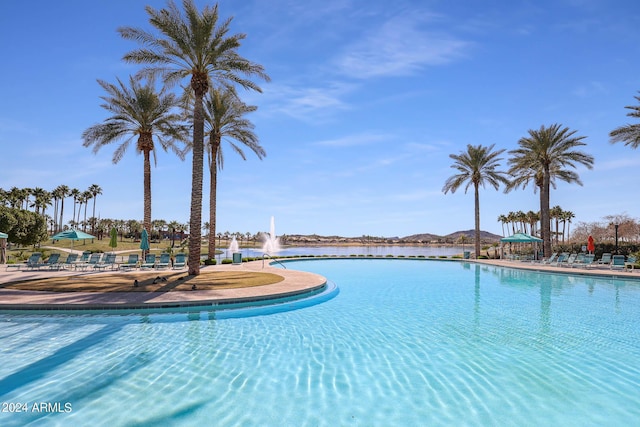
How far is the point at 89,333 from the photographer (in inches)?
324

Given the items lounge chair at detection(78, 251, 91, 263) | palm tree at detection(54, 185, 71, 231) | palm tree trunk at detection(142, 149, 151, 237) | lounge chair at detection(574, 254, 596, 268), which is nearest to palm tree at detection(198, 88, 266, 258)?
palm tree trunk at detection(142, 149, 151, 237)

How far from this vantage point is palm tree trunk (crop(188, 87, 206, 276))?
16500mm

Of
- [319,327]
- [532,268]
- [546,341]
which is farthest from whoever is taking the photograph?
[532,268]

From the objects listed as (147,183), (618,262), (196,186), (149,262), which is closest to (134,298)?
(196,186)

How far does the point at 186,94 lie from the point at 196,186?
19.7ft

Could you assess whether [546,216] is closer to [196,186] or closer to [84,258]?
[196,186]

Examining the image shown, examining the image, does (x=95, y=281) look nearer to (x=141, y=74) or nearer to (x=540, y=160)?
(x=141, y=74)

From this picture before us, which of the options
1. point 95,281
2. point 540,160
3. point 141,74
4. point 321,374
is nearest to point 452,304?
point 321,374

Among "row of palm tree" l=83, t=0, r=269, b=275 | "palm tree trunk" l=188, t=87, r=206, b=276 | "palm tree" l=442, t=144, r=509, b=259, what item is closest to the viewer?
"row of palm tree" l=83, t=0, r=269, b=275

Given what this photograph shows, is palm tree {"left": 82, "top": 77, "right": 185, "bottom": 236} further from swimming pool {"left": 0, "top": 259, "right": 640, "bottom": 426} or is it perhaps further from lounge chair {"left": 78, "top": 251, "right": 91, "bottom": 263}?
swimming pool {"left": 0, "top": 259, "right": 640, "bottom": 426}

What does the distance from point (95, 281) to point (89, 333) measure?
7.31 meters

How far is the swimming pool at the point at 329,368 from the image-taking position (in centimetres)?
468

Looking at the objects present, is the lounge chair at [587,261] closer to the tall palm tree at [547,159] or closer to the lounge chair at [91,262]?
the tall palm tree at [547,159]

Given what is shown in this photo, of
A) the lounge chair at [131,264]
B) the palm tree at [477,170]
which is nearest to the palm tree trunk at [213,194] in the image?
the lounge chair at [131,264]
